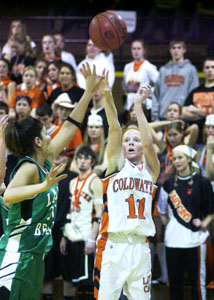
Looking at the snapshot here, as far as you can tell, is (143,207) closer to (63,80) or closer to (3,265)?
(3,265)

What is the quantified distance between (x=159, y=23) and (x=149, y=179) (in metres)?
5.26

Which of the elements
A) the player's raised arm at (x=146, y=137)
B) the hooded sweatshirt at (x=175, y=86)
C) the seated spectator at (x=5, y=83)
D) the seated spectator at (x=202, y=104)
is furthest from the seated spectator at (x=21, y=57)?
the player's raised arm at (x=146, y=137)

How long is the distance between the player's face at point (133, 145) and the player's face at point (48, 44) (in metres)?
4.26

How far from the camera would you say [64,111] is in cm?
741

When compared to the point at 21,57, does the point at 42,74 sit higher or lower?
lower

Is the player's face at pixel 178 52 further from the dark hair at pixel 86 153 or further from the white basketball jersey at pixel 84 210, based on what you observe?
the white basketball jersey at pixel 84 210

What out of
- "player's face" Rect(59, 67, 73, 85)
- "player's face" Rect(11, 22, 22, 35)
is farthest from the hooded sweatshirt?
"player's face" Rect(11, 22, 22, 35)

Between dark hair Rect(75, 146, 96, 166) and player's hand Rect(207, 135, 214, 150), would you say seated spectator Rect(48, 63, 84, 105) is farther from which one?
player's hand Rect(207, 135, 214, 150)

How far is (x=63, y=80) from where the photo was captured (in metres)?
7.82

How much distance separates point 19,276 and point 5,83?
5327mm

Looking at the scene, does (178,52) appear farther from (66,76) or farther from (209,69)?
(66,76)

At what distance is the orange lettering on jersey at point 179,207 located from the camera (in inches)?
237

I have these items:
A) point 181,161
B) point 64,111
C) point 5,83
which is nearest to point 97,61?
point 64,111

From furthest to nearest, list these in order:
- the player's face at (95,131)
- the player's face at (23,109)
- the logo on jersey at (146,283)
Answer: the player's face at (23,109)
the player's face at (95,131)
the logo on jersey at (146,283)
